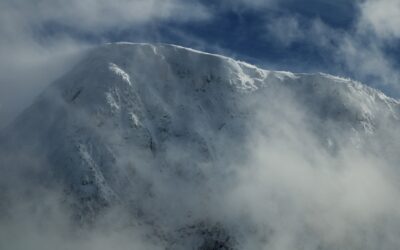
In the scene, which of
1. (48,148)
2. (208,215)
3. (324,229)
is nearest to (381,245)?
(324,229)

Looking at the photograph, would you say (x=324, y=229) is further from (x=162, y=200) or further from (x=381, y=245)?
(x=162, y=200)

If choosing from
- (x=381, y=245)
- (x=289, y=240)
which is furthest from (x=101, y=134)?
(x=381, y=245)

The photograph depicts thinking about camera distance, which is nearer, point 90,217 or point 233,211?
point 90,217

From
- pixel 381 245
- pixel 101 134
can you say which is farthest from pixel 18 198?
pixel 381 245

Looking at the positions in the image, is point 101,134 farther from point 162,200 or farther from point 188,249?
point 188,249

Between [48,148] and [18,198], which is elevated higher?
[48,148]

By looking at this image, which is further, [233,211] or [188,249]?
[233,211]

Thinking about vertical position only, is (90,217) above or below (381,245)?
below
